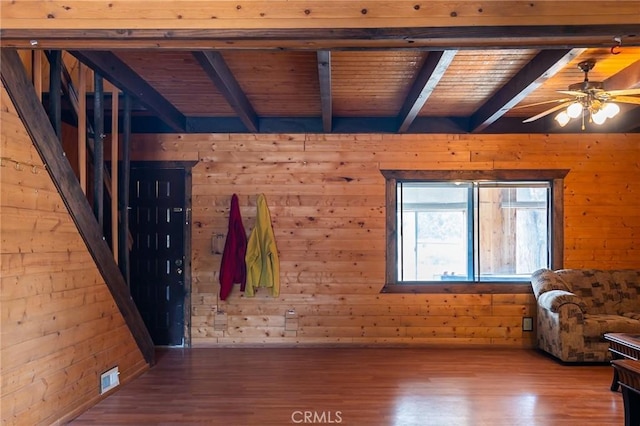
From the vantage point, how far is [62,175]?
9.86ft

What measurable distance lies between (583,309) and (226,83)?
160 inches

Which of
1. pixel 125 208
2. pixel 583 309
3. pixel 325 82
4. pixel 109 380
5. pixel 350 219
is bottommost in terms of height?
pixel 109 380

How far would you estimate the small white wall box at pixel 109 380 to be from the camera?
3428mm

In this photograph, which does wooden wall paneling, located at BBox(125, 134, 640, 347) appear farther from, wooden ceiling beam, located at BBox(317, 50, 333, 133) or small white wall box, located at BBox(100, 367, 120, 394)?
small white wall box, located at BBox(100, 367, 120, 394)

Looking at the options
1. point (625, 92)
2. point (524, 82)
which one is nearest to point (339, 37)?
point (524, 82)

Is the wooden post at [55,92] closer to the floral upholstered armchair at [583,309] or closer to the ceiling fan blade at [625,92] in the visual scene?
the ceiling fan blade at [625,92]

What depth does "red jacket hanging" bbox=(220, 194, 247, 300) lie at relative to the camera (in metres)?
4.81

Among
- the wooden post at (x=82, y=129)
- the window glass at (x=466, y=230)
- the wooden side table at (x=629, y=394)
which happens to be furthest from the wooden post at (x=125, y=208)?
the wooden side table at (x=629, y=394)

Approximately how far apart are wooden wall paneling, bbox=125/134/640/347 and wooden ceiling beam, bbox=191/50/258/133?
613 millimetres

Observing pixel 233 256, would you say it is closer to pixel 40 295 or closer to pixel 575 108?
pixel 40 295

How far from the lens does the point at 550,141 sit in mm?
4961

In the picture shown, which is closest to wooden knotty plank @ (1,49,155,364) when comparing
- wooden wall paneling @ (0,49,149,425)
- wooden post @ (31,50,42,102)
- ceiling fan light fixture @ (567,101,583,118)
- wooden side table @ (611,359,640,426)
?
wooden wall paneling @ (0,49,149,425)

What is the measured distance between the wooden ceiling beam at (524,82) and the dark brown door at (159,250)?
134 inches

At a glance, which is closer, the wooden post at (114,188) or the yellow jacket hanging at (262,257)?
the wooden post at (114,188)
